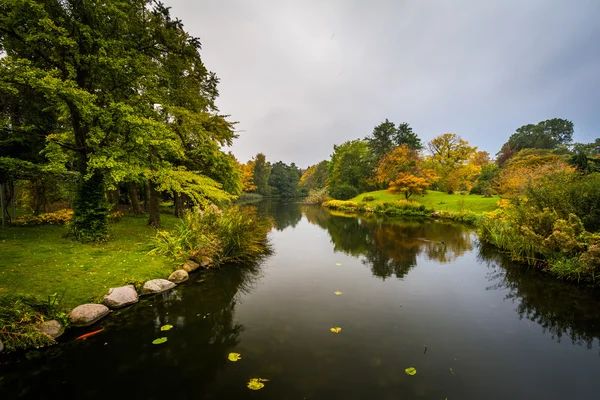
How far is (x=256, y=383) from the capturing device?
12.6 feet

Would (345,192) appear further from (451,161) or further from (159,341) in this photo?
(159,341)

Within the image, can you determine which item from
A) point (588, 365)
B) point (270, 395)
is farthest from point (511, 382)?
point (270, 395)

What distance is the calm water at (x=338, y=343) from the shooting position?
3764 millimetres

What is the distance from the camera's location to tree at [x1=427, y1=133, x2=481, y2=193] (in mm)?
34969

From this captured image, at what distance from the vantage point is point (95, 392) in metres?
3.59

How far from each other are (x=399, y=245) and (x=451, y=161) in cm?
2981

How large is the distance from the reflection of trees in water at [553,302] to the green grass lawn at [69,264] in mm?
10440

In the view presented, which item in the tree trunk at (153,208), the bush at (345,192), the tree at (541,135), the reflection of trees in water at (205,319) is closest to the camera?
the reflection of trees in water at (205,319)

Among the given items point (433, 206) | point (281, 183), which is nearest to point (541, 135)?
point (433, 206)

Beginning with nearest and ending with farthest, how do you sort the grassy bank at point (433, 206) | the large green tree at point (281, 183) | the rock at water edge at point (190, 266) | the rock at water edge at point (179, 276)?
1. the rock at water edge at point (179, 276)
2. the rock at water edge at point (190, 266)
3. the grassy bank at point (433, 206)
4. the large green tree at point (281, 183)

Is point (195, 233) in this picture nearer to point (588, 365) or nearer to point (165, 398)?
point (165, 398)

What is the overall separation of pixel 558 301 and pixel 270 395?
861cm

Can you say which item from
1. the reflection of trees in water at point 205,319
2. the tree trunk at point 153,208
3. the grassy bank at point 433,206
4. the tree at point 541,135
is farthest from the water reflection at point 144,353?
the tree at point 541,135

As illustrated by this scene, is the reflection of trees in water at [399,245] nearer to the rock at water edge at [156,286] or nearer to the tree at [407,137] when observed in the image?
the rock at water edge at [156,286]
